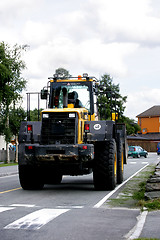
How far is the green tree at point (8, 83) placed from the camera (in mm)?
43484

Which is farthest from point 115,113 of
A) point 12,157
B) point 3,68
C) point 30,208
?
point 12,157

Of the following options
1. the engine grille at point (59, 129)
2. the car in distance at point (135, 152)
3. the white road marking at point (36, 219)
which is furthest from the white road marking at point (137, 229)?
the car in distance at point (135, 152)

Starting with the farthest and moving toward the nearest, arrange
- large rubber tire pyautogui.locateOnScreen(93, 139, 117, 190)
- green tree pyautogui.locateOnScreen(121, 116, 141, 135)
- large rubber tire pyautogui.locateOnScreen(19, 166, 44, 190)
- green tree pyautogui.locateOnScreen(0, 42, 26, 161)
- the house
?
the house → green tree pyautogui.locateOnScreen(121, 116, 141, 135) → green tree pyautogui.locateOnScreen(0, 42, 26, 161) → large rubber tire pyautogui.locateOnScreen(19, 166, 44, 190) → large rubber tire pyautogui.locateOnScreen(93, 139, 117, 190)

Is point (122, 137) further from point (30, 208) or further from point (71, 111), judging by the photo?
point (30, 208)

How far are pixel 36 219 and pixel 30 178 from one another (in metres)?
6.00

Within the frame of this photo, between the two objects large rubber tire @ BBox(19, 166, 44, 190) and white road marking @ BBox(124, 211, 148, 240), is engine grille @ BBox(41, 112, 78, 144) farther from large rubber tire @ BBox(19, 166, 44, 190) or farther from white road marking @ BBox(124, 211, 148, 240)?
white road marking @ BBox(124, 211, 148, 240)

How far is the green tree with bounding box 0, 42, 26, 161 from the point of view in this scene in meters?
43.5

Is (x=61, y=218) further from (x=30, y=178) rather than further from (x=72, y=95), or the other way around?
(x=72, y=95)

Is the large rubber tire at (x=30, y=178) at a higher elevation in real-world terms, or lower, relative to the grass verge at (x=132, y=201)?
higher

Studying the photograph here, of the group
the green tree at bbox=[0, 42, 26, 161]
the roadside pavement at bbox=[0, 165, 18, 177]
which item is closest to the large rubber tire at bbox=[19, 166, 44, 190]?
the roadside pavement at bbox=[0, 165, 18, 177]

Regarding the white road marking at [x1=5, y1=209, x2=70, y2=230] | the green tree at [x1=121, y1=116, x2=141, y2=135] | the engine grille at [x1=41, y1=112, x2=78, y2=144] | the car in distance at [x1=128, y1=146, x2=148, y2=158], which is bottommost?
the white road marking at [x1=5, y1=209, x2=70, y2=230]

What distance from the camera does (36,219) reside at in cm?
901

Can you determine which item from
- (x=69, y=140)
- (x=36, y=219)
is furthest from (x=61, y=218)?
(x=69, y=140)

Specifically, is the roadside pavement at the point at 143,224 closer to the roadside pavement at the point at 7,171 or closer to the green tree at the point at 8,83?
the roadside pavement at the point at 7,171
